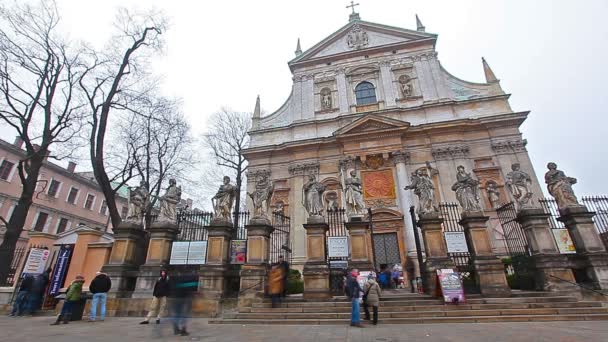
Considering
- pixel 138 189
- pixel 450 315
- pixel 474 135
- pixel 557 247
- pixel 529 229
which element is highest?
pixel 474 135

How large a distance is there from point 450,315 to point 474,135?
52.0 feet

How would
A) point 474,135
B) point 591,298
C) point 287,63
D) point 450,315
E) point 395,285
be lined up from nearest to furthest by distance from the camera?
point 450,315
point 591,298
point 395,285
point 474,135
point 287,63

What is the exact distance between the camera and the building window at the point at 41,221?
26.4 metres

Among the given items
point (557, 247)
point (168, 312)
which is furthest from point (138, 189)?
point (557, 247)

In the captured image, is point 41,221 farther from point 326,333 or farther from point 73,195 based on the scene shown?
point 326,333

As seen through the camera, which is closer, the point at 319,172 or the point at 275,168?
the point at 319,172

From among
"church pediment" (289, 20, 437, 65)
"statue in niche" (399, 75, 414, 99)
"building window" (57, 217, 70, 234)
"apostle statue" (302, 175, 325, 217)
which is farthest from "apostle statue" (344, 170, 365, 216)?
"building window" (57, 217, 70, 234)

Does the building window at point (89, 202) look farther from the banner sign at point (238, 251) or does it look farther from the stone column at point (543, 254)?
the stone column at point (543, 254)

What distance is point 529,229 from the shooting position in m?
9.12

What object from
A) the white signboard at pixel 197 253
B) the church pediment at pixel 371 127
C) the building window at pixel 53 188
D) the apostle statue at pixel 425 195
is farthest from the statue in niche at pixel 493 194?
the building window at pixel 53 188

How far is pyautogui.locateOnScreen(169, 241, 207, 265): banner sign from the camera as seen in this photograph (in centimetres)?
941

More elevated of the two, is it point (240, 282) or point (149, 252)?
point (149, 252)

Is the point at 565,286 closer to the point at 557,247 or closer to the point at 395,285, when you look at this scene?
the point at 557,247

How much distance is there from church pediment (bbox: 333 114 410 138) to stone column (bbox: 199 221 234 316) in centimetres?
1259
